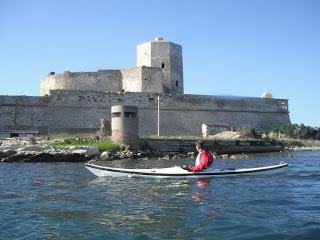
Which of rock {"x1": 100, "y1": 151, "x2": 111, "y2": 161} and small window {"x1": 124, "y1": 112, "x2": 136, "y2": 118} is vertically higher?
small window {"x1": 124, "y1": 112, "x2": 136, "y2": 118}

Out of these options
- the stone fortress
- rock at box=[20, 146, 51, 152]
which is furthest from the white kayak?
the stone fortress

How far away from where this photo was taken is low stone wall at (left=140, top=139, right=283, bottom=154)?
29453mm

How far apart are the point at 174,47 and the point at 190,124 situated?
789 cm

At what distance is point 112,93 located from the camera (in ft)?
124

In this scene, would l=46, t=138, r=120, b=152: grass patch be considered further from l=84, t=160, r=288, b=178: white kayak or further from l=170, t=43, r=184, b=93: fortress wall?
l=170, t=43, r=184, b=93: fortress wall

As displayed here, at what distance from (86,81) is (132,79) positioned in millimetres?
4024

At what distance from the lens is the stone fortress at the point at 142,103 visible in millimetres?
35688

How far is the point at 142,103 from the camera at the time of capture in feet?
127

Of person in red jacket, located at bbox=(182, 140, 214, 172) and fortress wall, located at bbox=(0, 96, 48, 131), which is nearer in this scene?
person in red jacket, located at bbox=(182, 140, 214, 172)

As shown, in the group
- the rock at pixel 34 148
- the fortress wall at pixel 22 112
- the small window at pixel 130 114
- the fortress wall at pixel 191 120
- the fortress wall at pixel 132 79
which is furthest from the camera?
the fortress wall at pixel 132 79

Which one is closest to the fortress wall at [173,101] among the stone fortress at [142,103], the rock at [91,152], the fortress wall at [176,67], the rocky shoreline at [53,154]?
the stone fortress at [142,103]

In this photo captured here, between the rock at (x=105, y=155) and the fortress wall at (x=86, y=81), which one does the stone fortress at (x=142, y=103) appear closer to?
the fortress wall at (x=86, y=81)

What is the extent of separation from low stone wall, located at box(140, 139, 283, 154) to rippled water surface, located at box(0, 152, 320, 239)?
14.0 meters

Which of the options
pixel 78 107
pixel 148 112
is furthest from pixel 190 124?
pixel 78 107
